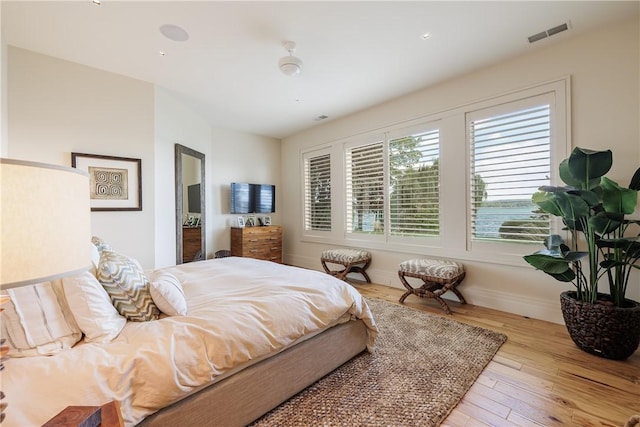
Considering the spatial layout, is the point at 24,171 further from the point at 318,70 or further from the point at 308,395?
the point at 318,70

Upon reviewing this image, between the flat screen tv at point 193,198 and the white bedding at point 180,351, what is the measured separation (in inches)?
95.2

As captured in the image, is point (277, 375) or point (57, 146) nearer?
point (277, 375)

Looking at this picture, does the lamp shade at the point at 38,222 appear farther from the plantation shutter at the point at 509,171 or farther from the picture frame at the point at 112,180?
the plantation shutter at the point at 509,171

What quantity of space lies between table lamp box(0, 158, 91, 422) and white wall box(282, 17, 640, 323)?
3.57 metres

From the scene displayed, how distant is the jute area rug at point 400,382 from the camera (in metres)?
1.48

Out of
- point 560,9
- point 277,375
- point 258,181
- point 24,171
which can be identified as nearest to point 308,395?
point 277,375

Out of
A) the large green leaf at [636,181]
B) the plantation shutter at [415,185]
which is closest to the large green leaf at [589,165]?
the large green leaf at [636,181]

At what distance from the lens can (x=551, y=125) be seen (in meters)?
2.71

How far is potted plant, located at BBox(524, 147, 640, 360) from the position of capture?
6.41ft

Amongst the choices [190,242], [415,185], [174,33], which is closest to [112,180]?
[190,242]

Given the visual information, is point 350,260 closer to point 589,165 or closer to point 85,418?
point 589,165

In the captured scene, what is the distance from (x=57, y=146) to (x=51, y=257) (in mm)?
3167

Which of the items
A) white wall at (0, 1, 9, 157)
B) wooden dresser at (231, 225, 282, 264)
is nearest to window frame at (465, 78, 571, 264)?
wooden dresser at (231, 225, 282, 264)

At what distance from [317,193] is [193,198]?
224cm
